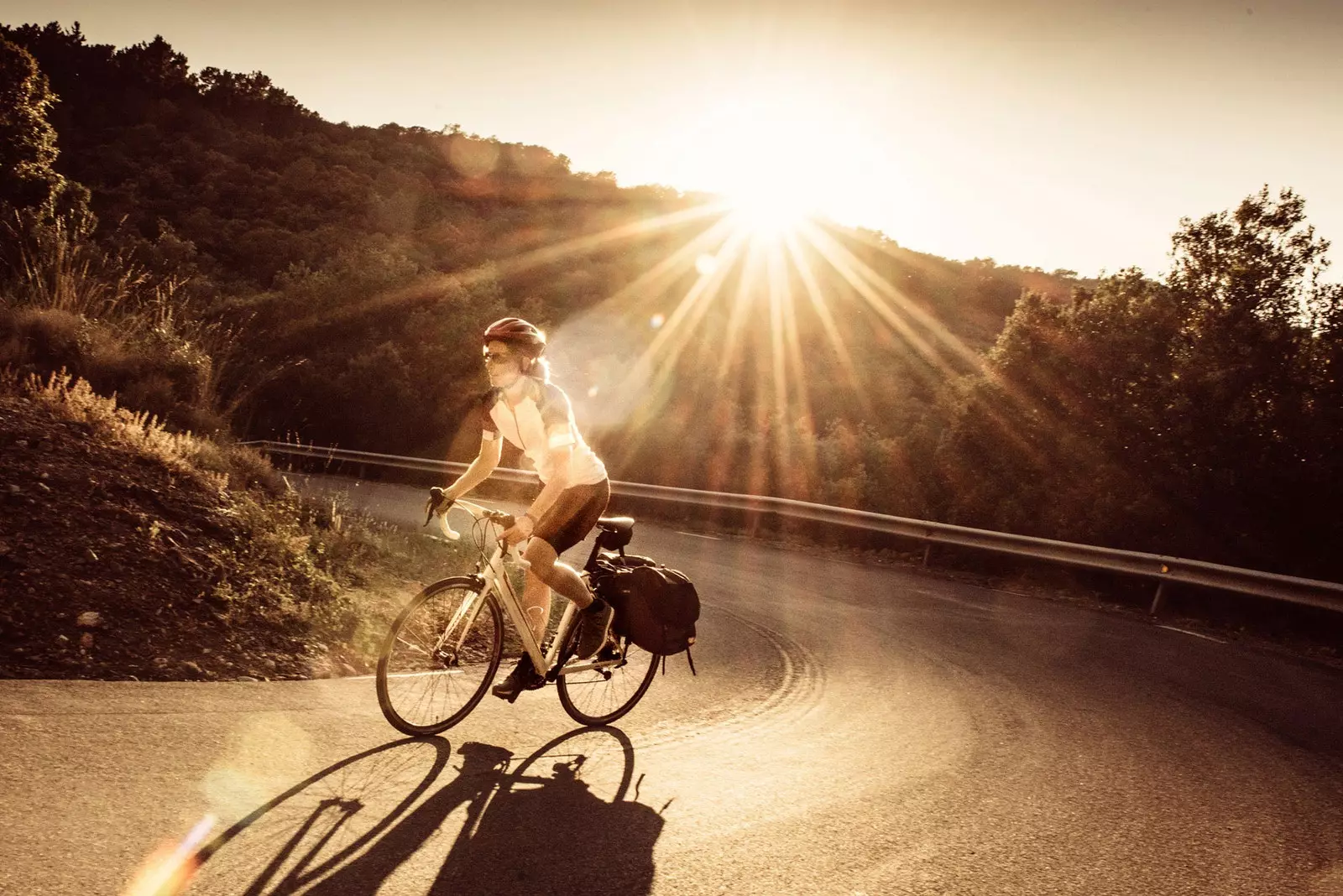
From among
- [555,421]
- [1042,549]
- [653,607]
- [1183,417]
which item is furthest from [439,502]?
[1183,417]

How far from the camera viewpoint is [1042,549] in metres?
14.0

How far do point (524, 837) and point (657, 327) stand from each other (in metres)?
34.8

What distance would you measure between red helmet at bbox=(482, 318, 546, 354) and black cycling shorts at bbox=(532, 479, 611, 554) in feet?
2.66

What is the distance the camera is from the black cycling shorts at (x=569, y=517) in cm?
531

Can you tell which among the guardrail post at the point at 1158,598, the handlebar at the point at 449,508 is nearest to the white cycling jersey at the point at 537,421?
the handlebar at the point at 449,508

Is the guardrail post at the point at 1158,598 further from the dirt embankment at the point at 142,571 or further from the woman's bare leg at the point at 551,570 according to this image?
the woman's bare leg at the point at 551,570

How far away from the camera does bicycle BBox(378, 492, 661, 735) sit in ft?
16.8

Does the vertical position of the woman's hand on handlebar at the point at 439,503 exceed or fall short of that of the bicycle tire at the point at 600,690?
it exceeds it

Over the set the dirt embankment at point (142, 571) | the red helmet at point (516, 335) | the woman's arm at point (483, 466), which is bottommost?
the dirt embankment at point (142, 571)

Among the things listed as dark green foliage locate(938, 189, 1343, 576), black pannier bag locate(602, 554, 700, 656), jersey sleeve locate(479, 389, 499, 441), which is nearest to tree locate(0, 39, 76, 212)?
dark green foliage locate(938, 189, 1343, 576)

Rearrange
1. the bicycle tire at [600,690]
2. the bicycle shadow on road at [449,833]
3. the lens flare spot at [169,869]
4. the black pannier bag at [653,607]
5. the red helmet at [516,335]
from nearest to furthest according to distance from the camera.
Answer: the lens flare spot at [169,869], the bicycle shadow on road at [449,833], the red helmet at [516,335], the black pannier bag at [653,607], the bicycle tire at [600,690]

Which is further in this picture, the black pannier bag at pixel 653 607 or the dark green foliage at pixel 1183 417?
the dark green foliage at pixel 1183 417

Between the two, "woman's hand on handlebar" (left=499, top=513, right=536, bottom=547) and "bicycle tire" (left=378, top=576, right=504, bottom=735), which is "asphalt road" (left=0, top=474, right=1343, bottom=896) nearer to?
"bicycle tire" (left=378, top=576, right=504, bottom=735)

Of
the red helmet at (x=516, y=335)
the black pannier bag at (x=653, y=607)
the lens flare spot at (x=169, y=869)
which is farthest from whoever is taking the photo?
the black pannier bag at (x=653, y=607)
